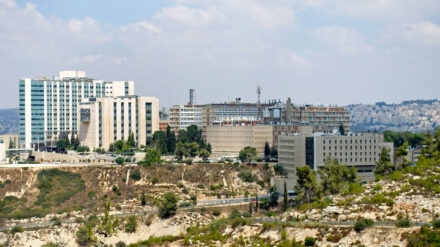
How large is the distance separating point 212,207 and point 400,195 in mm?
61807

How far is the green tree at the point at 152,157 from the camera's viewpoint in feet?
485

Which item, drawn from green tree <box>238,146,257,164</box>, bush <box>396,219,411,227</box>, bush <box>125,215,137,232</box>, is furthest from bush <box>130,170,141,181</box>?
bush <box>396,219,411,227</box>

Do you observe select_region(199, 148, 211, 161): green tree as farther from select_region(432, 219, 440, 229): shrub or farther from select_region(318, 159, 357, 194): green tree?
select_region(432, 219, 440, 229): shrub

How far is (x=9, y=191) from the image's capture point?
13038cm

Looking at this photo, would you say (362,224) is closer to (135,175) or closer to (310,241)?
(310,241)

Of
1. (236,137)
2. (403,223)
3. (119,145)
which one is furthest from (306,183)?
(236,137)

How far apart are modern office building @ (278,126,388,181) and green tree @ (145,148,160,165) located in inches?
1056

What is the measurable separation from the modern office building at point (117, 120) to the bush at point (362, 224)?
407ft

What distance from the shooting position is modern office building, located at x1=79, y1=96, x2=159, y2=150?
178 metres

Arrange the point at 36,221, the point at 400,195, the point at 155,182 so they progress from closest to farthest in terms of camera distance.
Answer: the point at 400,195 → the point at 36,221 → the point at 155,182

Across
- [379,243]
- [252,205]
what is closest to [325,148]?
[252,205]

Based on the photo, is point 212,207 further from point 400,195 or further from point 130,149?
point 400,195

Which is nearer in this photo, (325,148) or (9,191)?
(9,191)

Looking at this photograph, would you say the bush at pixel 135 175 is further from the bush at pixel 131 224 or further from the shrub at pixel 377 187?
the shrub at pixel 377 187
